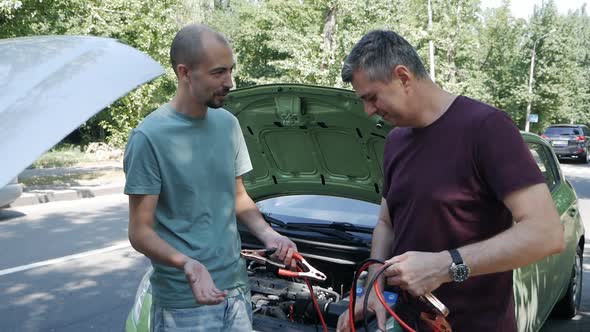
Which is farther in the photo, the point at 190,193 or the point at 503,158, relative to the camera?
the point at 190,193

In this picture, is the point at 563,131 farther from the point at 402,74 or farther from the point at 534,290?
the point at 402,74

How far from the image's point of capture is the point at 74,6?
38.0ft

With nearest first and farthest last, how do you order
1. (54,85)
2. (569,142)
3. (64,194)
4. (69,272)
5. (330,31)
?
(54,85)
(69,272)
(64,194)
(330,31)
(569,142)

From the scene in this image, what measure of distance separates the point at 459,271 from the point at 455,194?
243 millimetres

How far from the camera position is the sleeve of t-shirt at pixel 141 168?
2035mm

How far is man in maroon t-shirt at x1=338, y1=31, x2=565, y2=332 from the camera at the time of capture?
65.5 inches

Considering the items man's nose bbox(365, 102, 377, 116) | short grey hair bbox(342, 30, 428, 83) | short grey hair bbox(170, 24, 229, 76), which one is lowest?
man's nose bbox(365, 102, 377, 116)

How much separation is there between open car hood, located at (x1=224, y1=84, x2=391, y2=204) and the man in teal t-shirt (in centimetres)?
109

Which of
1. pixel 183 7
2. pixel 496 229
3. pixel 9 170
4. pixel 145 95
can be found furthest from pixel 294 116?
pixel 183 7

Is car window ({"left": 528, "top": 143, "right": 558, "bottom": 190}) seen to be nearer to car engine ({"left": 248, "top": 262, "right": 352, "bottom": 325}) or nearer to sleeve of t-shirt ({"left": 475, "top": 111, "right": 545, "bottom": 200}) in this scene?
A: car engine ({"left": 248, "top": 262, "right": 352, "bottom": 325})

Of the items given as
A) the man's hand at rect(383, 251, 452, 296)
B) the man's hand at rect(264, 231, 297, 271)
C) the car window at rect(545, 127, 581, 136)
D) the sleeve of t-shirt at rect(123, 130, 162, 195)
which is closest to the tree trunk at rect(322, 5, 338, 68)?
the car window at rect(545, 127, 581, 136)

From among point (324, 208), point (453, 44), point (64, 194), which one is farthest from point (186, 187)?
point (453, 44)

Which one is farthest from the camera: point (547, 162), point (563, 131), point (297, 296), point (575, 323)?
point (563, 131)

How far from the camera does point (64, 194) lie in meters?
12.0
